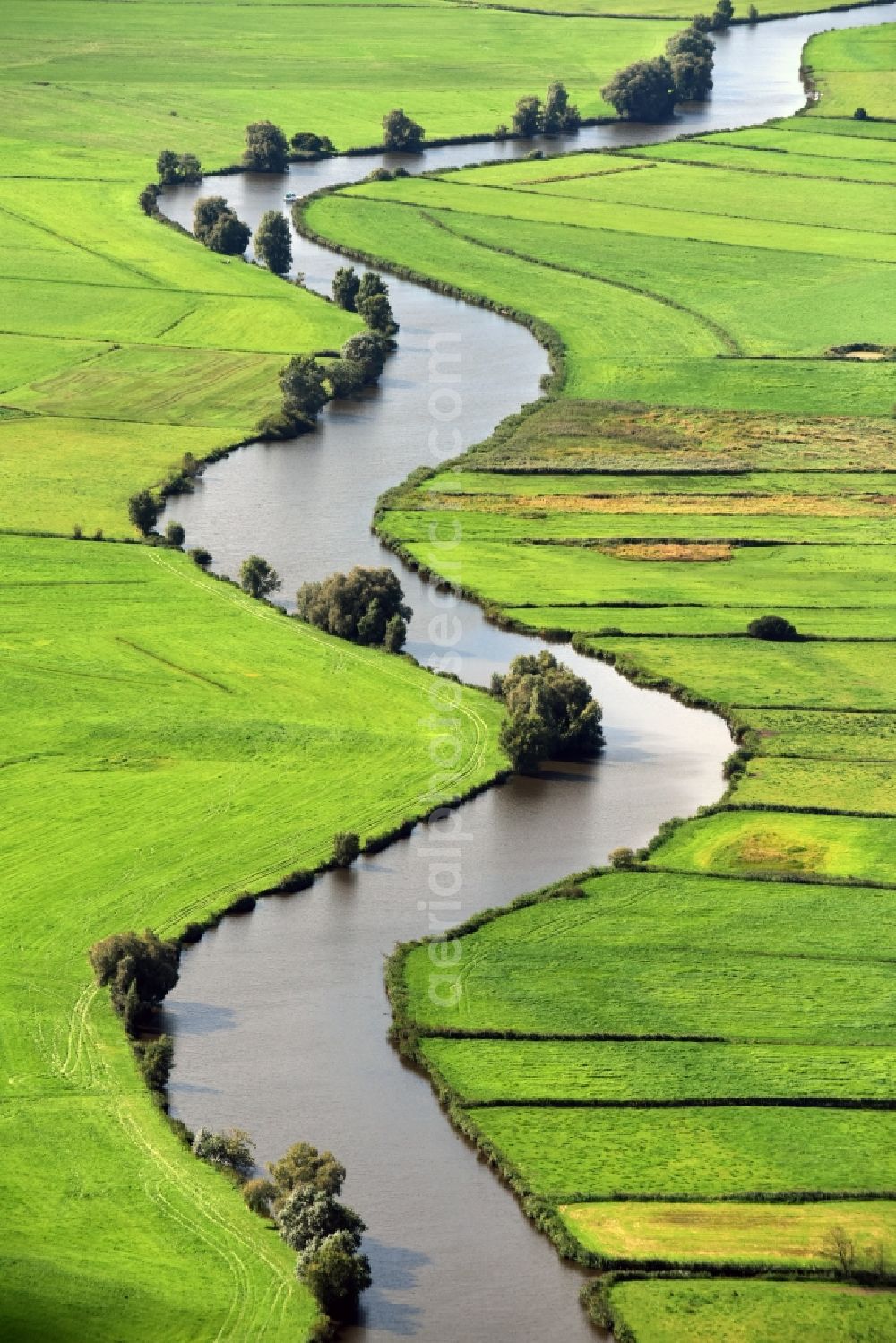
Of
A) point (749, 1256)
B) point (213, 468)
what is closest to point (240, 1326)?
point (749, 1256)

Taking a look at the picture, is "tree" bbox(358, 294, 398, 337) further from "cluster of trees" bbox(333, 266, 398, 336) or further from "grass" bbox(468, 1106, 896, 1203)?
"grass" bbox(468, 1106, 896, 1203)

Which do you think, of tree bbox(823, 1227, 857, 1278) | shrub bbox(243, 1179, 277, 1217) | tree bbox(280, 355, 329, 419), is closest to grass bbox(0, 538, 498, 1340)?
shrub bbox(243, 1179, 277, 1217)

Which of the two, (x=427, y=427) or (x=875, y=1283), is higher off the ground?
(x=427, y=427)

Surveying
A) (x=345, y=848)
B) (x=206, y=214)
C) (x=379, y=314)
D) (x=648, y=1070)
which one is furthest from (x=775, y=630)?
(x=206, y=214)

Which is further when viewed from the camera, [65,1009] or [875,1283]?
[65,1009]

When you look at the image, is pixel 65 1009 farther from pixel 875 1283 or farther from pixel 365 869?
pixel 875 1283
